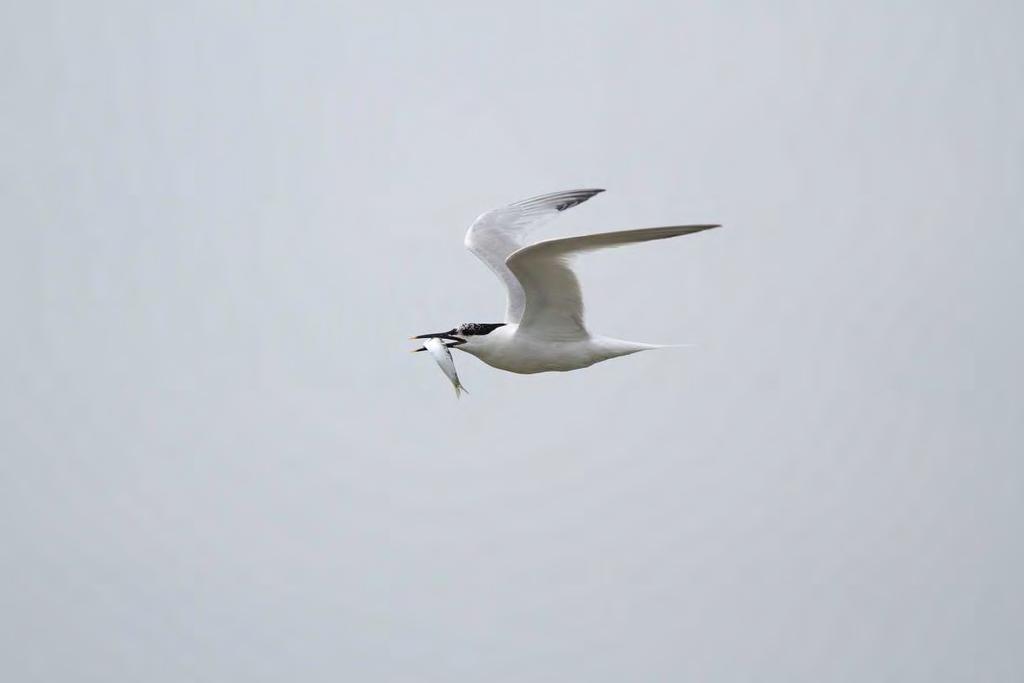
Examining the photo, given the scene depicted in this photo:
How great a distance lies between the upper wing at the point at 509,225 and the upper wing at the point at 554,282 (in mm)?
1306

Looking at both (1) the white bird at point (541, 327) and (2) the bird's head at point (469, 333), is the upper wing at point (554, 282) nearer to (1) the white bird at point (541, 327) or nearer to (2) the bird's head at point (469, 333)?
(1) the white bird at point (541, 327)

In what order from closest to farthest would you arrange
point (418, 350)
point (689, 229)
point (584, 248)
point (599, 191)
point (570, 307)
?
point (689, 229) → point (584, 248) → point (570, 307) → point (418, 350) → point (599, 191)

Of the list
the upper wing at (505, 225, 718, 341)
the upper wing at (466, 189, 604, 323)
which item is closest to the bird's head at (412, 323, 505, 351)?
the upper wing at (505, 225, 718, 341)

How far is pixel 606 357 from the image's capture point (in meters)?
10.7

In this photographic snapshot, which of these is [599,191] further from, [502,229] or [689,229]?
[689,229]

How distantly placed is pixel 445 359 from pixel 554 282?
1.25 meters

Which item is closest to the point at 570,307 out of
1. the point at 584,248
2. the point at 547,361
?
the point at 547,361

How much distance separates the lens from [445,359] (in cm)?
1084

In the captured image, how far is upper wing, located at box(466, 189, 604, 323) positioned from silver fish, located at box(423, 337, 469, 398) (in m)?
1.15

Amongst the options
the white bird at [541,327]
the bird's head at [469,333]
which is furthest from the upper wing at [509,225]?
the bird's head at [469,333]

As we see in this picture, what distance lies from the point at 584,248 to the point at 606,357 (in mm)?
1668

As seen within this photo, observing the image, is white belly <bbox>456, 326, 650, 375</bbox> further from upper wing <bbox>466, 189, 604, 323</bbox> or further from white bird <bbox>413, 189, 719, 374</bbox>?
upper wing <bbox>466, 189, 604, 323</bbox>

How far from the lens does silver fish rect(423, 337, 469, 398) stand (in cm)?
1080

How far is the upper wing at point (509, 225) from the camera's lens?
1225 centimetres
